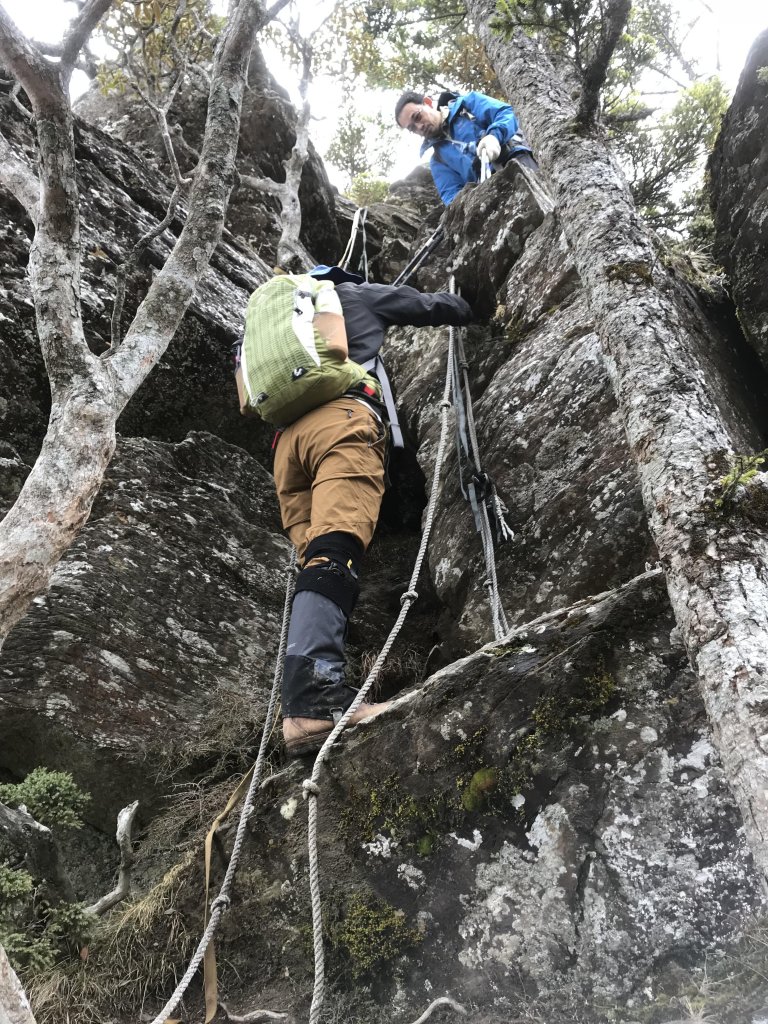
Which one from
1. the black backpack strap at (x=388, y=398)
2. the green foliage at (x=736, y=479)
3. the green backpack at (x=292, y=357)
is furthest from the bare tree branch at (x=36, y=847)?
the green foliage at (x=736, y=479)

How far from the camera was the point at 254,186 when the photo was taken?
998 cm

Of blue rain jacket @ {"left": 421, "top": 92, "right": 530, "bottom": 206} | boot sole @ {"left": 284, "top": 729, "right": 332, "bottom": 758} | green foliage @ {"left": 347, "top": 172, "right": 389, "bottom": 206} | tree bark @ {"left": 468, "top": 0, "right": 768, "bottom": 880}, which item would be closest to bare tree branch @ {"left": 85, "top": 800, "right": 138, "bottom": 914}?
boot sole @ {"left": 284, "top": 729, "right": 332, "bottom": 758}

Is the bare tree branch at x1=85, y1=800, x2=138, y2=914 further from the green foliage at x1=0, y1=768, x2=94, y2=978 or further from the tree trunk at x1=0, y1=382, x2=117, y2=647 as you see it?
the tree trunk at x1=0, y1=382, x2=117, y2=647

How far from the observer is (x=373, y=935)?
2916mm

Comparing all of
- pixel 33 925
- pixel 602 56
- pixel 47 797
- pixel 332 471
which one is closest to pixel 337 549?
pixel 332 471

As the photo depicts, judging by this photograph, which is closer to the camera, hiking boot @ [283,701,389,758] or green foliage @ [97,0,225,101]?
hiking boot @ [283,701,389,758]

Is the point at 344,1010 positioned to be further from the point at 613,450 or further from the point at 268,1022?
the point at 613,450

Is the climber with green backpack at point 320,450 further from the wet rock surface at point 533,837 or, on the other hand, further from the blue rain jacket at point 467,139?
the blue rain jacket at point 467,139

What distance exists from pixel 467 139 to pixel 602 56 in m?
5.24

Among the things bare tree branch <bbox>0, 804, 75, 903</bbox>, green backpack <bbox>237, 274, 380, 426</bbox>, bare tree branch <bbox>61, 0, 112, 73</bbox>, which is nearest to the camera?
bare tree branch <bbox>0, 804, 75, 903</bbox>

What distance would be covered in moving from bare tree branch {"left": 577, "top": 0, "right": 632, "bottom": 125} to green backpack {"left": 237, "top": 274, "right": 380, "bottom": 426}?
5.99 feet

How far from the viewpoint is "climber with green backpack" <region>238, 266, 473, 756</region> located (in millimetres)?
3721

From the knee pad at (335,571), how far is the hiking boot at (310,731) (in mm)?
600

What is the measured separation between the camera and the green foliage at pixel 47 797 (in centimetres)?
355
